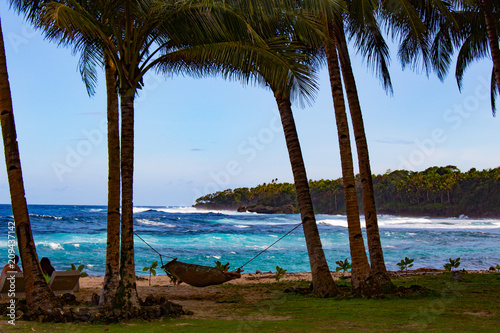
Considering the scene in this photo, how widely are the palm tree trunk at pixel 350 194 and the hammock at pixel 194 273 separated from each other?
81.7 inches

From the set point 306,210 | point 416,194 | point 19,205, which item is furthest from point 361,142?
point 416,194

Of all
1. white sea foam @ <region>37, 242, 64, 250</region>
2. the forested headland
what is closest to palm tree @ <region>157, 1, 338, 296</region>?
white sea foam @ <region>37, 242, 64, 250</region>

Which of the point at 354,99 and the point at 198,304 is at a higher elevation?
the point at 354,99

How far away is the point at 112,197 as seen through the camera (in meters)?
6.13

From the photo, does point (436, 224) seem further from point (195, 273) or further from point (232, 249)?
point (195, 273)

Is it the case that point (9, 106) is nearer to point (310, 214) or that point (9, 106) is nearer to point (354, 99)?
point (310, 214)

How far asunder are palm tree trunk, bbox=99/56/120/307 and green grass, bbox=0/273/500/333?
670 millimetres

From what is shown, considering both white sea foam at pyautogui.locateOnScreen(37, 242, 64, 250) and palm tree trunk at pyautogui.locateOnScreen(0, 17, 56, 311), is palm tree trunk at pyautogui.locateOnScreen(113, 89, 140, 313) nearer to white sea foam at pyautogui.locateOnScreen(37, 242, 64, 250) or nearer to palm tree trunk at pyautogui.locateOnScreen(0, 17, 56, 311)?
palm tree trunk at pyautogui.locateOnScreen(0, 17, 56, 311)

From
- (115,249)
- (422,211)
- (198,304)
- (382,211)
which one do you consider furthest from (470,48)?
(382,211)

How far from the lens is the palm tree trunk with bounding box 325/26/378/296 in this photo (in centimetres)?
723

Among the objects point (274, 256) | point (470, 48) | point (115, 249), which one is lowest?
point (274, 256)

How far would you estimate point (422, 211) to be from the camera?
60875 millimetres

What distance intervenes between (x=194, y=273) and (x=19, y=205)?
2626 mm

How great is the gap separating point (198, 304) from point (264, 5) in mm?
4677
